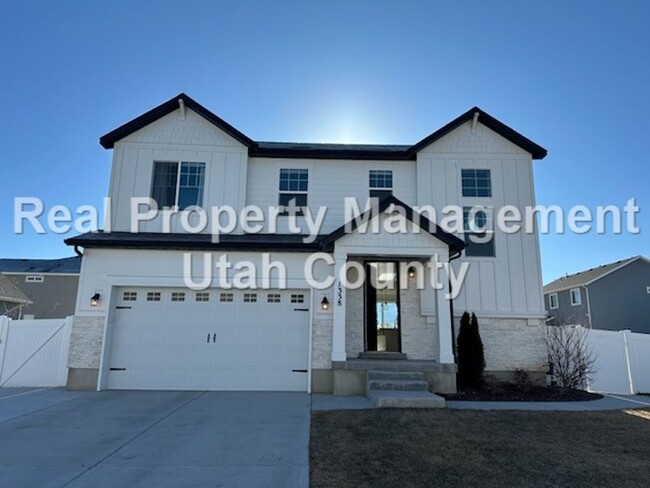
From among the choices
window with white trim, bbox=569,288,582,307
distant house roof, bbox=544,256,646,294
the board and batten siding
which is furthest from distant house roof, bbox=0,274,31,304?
window with white trim, bbox=569,288,582,307

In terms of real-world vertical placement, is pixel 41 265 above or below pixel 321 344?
above

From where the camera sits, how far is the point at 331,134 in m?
14.1

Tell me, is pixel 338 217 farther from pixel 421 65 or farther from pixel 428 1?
pixel 428 1

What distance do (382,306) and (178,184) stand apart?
6990mm

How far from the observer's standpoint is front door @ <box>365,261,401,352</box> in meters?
11.0

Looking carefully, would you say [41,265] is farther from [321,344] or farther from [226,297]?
[321,344]

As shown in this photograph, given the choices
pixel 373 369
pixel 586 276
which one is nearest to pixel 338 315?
pixel 373 369

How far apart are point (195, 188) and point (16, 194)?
534cm

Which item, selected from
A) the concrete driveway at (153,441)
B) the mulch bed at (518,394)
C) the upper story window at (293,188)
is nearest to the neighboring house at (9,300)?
the concrete driveway at (153,441)

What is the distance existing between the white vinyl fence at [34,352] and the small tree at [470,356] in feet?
34.1

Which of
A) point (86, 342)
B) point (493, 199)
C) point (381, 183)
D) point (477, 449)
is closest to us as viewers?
point (477, 449)

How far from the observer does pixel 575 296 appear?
25.8 meters

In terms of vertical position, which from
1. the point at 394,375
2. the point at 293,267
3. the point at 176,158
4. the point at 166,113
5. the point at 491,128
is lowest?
the point at 394,375

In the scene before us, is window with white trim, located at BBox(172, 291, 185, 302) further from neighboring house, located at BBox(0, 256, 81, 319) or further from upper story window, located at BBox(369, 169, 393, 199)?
neighboring house, located at BBox(0, 256, 81, 319)
